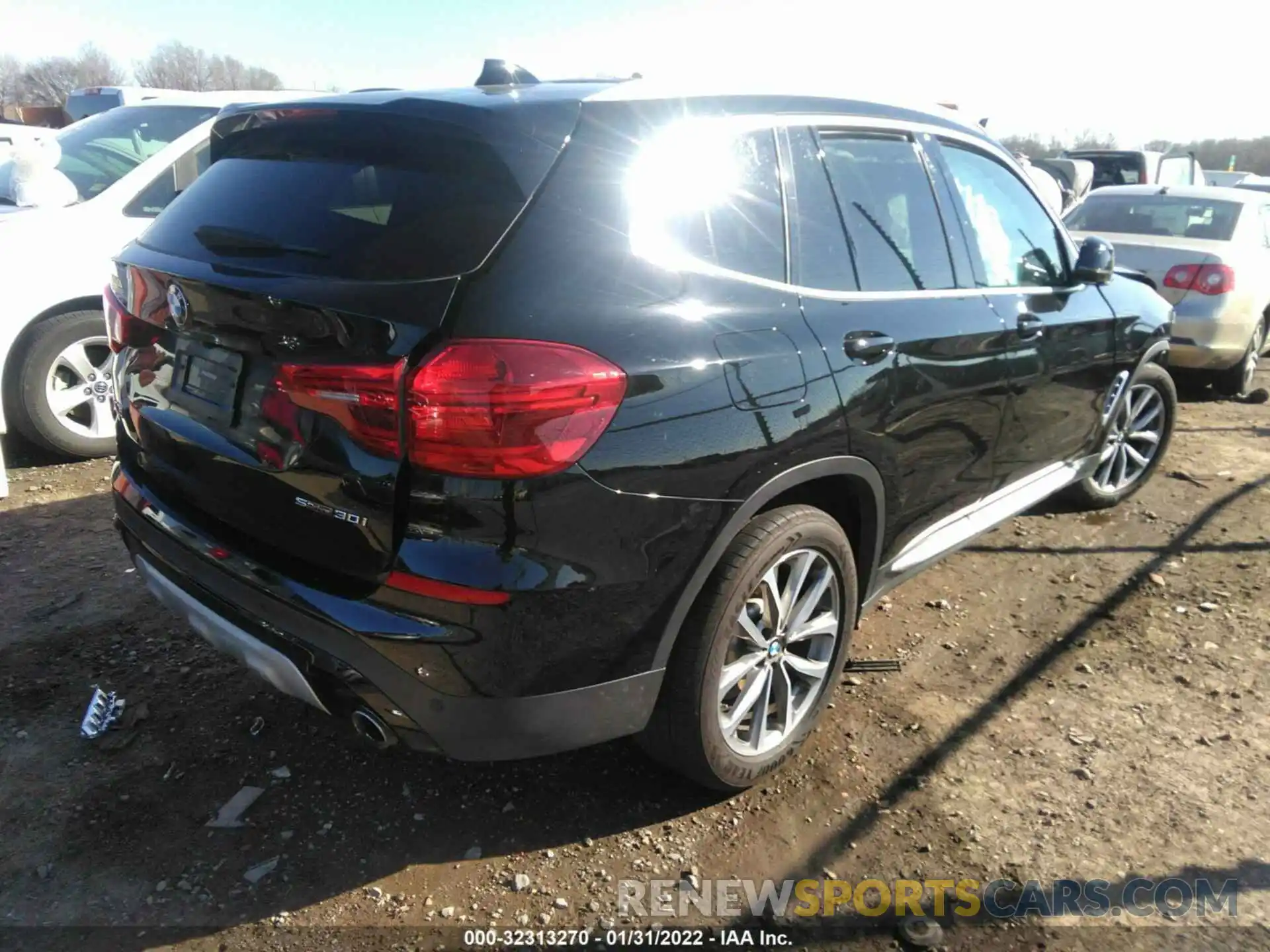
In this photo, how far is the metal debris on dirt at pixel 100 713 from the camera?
285 centimetres

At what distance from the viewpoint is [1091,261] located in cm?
392

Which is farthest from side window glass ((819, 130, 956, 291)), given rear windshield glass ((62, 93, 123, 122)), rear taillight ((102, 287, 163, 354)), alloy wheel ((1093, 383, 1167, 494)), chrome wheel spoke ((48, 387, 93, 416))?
rear windshield glass ((62, 93, 123, 122))

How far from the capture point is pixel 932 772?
9.21ft

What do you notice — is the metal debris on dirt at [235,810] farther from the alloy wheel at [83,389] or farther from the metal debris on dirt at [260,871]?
the alloy wheel at [83,389]

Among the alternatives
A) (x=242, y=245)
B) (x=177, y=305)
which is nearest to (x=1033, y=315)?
(x=242, y=245)

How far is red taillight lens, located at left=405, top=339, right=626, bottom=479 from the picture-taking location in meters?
1.86

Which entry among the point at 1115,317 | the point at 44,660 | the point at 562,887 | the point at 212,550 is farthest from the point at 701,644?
the point at 1115,317

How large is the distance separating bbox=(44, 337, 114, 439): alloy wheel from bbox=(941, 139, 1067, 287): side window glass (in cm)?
434

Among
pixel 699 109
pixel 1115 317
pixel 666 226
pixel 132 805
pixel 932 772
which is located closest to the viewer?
pixel 666 226

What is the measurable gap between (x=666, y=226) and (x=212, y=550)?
1383 mm

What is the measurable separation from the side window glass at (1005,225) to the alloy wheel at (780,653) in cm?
146

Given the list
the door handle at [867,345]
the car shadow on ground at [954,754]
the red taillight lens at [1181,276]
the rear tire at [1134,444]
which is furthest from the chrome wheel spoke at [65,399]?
the red taillight lens at [1181,276]

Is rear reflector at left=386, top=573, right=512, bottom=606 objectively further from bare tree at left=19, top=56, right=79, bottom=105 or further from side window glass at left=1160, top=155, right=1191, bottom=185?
bare tree at left=19, top=56, right=79, bottom=105

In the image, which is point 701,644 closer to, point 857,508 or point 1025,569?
point 857,508
